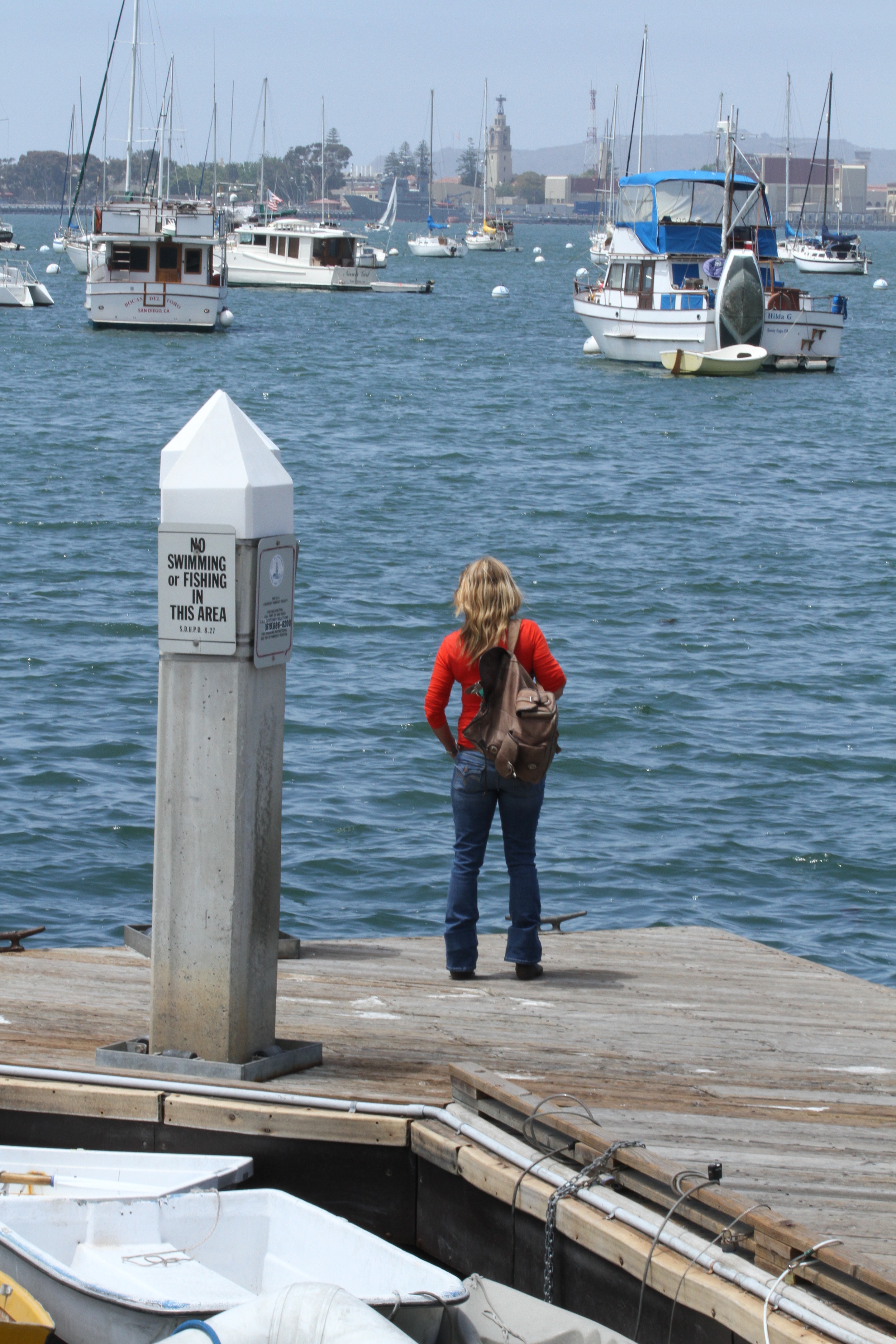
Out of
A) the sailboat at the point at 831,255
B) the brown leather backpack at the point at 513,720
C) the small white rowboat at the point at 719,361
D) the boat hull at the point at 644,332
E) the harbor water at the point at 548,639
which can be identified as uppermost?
the sailboat at the point at 831,255

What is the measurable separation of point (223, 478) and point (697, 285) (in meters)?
39.0

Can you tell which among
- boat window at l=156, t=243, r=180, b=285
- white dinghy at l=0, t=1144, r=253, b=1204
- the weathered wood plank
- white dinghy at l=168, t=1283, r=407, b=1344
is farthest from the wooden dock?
boat window at l=156, t=243, r=180, b=285

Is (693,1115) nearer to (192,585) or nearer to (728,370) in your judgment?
(192,585)

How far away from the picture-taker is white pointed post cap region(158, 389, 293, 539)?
14.8 ft

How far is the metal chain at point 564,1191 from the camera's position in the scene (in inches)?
160

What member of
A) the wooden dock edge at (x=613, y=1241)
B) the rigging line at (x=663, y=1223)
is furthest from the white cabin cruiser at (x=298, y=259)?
the rigging line at (x=663, y=1223)

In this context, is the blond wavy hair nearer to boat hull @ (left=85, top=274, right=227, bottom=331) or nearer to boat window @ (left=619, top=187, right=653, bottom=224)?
boat window @ (left=619, top=187, right=653, bottom=224)

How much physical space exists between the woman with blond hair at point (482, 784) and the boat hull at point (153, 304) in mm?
45809

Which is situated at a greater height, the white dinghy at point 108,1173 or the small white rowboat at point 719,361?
the small white rowboat at point 719,361

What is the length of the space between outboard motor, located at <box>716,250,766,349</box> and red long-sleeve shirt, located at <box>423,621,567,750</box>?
A: 35.1 metres

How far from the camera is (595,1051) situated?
201 inches

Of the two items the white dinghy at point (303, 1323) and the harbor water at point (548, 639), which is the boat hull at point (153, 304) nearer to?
the harbor water at point (548, 639)

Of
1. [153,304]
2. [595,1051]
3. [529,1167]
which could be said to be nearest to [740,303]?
[153,304]

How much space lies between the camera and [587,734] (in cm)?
1305
